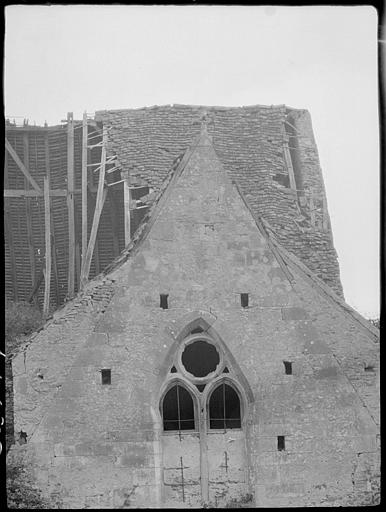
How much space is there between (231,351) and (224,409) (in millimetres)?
849

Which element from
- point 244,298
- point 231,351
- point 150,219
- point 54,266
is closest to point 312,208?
point 244,298

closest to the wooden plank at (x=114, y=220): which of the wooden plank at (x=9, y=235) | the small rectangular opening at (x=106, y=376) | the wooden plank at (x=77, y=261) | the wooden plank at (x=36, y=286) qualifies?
the wooden plank at (x=77, y=261)

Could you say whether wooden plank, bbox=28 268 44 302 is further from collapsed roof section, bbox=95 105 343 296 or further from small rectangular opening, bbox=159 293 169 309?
small rectangular opening, bbox=159 293 169 309

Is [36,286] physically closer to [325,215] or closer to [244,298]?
[325,215]

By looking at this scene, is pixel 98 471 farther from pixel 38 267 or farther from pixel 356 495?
pixel 38 267

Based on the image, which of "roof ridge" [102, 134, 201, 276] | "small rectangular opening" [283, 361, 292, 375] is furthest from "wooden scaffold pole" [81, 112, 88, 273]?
"small rectangular opening" [283, 361, 292, 375]

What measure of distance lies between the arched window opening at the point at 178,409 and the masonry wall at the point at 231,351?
30 cm

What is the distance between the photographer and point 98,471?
1486 cm

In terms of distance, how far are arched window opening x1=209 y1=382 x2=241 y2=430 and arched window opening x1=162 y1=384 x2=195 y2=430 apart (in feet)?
1.00

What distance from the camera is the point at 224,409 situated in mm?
15445

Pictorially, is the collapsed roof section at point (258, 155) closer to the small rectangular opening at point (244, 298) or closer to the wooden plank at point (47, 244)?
the wooden plank at point (47, 244)

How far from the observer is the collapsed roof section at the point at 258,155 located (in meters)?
18.2

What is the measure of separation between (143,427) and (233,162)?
6.21 metres

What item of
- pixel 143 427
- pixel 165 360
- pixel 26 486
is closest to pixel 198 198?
pixel 165 360
